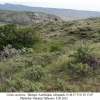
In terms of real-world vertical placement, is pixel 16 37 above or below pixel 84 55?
below

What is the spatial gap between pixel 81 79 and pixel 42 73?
136cm

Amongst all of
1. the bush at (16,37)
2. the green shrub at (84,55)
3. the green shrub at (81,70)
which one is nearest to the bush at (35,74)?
the green shrub at (81,70)

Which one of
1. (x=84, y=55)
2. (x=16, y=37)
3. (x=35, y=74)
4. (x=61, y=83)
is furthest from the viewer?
(x=16, y=37)

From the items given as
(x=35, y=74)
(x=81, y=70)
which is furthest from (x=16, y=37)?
(x=81, y=70)

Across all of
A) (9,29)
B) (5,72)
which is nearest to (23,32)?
(9,29)

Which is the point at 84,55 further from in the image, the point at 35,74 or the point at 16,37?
the point at 16,37

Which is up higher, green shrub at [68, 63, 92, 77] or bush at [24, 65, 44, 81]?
green shrub at [68, 63, 92, 77]

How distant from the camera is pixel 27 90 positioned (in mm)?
6953

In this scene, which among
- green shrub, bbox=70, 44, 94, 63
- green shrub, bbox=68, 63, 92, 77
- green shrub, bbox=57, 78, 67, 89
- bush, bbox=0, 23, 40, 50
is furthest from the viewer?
bush, bbox=0, 23, 40, 50

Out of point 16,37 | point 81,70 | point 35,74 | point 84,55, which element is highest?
point 84,55

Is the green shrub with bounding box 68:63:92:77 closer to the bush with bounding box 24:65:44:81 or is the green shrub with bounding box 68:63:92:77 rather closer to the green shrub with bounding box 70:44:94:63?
the green shrub with bounding box 70:44:94:63

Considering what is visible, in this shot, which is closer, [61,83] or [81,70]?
[61,83]

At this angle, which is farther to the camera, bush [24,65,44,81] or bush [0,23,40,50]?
bush [0,23,40,50]

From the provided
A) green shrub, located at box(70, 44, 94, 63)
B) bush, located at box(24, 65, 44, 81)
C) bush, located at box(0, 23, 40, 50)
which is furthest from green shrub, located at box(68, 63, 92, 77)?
bush, located at box(0, 23, 40, 50)
